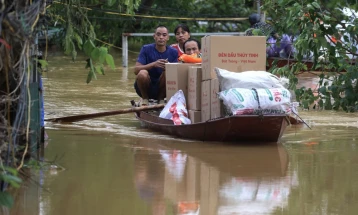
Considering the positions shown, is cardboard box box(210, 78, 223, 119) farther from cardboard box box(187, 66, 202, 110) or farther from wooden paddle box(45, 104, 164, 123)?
wooden paddle box(45, 104, 164, 123)

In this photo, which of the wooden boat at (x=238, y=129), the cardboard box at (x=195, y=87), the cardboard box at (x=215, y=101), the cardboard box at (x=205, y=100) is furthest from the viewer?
the cardboard box at (x=195, y=87)

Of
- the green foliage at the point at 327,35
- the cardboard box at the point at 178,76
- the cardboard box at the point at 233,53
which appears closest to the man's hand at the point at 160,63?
the cardboard box at the point at 178,76

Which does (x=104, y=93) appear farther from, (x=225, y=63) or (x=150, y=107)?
(x=225, y=63)

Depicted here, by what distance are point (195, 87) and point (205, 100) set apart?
0.90ft

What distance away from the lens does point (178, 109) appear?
982cm

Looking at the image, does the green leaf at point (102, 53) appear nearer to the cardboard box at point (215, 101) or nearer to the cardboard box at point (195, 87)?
the cardboard box at point (215, 101)

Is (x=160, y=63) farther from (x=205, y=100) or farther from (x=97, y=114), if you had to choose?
(x=205, y=100)

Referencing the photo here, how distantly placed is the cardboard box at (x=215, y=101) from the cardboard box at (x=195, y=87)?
41 centimetres

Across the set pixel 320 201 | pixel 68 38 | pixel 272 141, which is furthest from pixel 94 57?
pixel 272 141

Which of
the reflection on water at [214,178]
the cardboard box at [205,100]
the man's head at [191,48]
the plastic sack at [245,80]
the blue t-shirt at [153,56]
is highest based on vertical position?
the man's head at [191,48]

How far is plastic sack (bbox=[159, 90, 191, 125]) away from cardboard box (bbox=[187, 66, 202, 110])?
101 mm

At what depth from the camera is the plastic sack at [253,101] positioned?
8.60 meters

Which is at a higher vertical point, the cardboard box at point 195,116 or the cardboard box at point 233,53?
the cardboard box at point 233,53

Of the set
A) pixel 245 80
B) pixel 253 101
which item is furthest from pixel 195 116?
pixel 253 101
